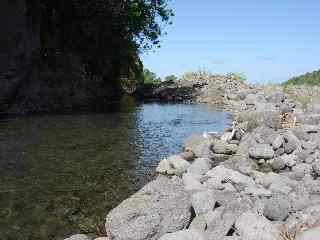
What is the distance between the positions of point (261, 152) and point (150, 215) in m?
8.46

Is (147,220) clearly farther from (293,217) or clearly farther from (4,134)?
(4,134)

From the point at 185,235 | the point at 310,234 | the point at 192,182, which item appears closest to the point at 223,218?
the point at 185,235

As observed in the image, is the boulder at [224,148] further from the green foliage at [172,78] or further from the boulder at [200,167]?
the green foliage at [172,78]

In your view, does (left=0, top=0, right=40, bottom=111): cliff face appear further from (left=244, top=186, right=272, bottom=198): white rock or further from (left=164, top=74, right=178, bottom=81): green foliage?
(left=164, top=74, right=178, bottom=81): green foliage

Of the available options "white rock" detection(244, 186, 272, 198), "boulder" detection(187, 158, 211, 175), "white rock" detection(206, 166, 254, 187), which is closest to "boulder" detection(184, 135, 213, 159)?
"boulder" detection(187, 158, 211, 175)

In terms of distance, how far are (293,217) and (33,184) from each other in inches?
331

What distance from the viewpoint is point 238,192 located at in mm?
12648

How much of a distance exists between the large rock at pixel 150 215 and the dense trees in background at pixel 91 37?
3006cm

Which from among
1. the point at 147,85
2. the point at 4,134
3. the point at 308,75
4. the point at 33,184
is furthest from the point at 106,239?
the point at 308,75

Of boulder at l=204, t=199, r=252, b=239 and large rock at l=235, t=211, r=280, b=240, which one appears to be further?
boulder at l=204, t=199, r=252, b=239

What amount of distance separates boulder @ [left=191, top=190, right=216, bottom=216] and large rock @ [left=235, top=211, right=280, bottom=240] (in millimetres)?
1018

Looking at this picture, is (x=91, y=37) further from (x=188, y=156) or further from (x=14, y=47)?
(x=188, y=156)

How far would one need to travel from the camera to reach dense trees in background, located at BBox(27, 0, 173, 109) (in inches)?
1554

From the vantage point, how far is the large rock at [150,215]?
8.89 meters
